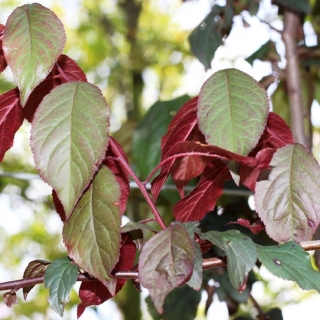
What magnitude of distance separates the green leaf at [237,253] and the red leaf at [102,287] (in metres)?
0.07

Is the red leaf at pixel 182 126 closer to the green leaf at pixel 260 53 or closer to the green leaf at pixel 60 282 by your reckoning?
the green leaf at pixel 60 282

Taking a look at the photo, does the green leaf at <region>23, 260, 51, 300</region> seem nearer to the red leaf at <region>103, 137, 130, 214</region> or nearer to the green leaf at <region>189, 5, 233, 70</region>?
the red leaf at <region>103, 137, 130, 214</region>

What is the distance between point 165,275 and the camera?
256 millimetres

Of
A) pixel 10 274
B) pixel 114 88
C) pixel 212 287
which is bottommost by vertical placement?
pixel 10 274

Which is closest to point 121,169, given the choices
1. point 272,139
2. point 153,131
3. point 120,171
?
point 120,171

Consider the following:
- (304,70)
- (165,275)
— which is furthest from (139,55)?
(165,275)

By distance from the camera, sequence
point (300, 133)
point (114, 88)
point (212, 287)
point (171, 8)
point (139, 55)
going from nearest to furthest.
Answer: point (300, 133) → point (212, 287) → point (139, 55) → point (114, 88) → point (171, 8)

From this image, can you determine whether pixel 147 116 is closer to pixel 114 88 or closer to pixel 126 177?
pixel 126 177

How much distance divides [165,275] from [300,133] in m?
0.37

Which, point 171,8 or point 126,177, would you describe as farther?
point 171,8

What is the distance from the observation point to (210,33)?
2.20 ft

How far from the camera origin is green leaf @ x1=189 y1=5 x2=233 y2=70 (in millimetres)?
658

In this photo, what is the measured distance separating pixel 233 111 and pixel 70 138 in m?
0.09

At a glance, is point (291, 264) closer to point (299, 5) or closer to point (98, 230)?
point (98, 230)
